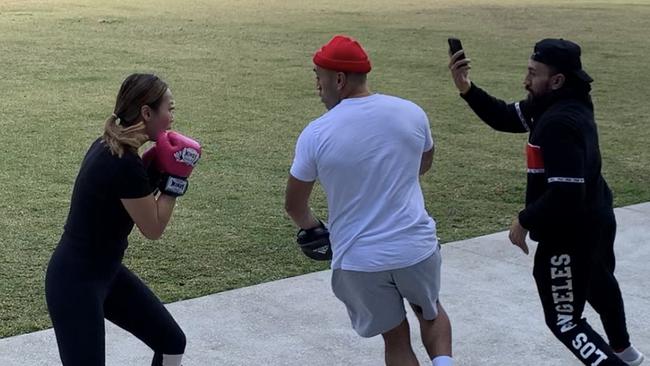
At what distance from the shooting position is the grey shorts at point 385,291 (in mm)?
4039

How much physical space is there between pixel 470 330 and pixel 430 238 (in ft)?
5.22

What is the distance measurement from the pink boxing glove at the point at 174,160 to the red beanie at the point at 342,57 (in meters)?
0.61

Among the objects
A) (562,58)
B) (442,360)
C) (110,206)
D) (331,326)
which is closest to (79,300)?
(110,206)

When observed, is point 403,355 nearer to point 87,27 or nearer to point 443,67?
point 443,67

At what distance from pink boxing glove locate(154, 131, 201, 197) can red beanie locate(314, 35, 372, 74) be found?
24.0 inches

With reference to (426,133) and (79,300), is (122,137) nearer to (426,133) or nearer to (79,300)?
(79,300)

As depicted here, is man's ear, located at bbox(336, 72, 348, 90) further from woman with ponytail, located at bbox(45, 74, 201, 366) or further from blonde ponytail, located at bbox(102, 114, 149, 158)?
blonde ponytail, located at bbox(102, 114, 149, 158)

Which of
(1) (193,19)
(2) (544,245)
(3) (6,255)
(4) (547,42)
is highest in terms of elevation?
(4) (547,42)

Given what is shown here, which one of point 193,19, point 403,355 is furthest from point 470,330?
point 193,19

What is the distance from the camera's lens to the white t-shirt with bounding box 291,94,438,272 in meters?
3.90

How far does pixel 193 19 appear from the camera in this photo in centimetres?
2455

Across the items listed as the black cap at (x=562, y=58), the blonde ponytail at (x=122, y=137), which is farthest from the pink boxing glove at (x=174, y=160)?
the black cap at (x=562, y=58)

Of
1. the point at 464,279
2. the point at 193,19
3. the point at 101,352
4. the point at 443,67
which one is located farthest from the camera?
the point at 193,19

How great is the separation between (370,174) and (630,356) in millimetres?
1829
